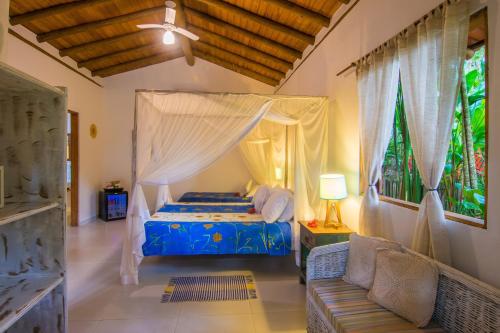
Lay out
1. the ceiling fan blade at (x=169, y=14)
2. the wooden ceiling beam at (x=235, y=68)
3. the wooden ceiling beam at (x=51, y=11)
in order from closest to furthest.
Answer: the ceiling fan blade at (x=169, y=14) → the wooden ceiling beam at (x=51, y=11) → the wooden ceiling beam at (x=235, y=68)

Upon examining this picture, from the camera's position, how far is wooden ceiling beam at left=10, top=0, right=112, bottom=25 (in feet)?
11.4

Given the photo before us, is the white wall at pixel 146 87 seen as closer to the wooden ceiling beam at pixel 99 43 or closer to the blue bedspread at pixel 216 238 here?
the wooden ceiling beam at pixel 99 43

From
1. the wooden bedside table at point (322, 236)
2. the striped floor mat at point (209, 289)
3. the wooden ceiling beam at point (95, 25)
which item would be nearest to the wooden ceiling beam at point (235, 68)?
the wooden ceiling beam at point (95, 25)

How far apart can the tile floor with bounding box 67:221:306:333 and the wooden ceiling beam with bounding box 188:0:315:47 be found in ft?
9.47

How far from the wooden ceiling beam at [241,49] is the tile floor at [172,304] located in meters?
3.25

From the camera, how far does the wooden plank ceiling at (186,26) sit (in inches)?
137

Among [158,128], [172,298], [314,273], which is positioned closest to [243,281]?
[172,298]

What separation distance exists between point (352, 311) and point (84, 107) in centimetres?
559

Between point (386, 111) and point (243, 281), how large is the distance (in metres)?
2.13

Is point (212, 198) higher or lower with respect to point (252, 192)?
lower

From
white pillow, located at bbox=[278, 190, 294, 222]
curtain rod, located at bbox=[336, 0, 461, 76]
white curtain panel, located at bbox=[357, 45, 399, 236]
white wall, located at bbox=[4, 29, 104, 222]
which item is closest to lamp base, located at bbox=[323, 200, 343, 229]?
white curtain panel, located at bbox=[357, 45, 399, 236]

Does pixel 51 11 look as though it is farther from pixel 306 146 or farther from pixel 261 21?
pixel 306 146

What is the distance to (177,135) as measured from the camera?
9.95 feet

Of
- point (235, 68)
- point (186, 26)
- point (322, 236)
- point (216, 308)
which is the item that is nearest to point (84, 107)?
point (186, 26)
